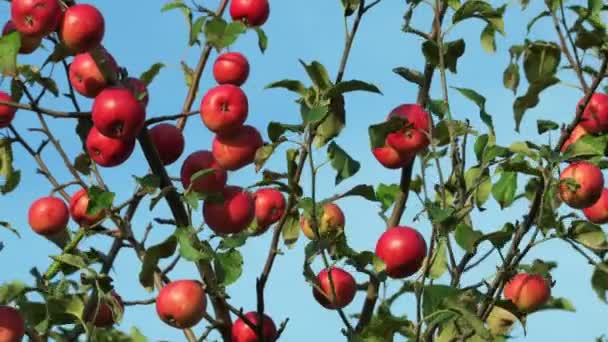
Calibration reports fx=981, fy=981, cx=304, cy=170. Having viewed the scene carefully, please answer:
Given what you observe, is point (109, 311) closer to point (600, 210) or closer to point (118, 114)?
point (118, 114)

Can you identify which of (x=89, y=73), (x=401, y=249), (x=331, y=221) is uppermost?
(x=89, y=73)

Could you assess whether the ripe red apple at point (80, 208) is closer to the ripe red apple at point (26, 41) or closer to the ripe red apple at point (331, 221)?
the ripe red apple at point (26, 41)

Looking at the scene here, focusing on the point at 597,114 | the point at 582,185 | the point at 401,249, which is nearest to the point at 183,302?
the point at 401,249

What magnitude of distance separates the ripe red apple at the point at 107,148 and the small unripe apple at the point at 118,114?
2.1 inches

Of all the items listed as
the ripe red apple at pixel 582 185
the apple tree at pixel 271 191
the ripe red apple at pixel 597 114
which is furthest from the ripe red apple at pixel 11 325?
the ripe red apple at pixel 597 114

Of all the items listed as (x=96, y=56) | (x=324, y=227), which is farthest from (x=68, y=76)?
(x=324, y=227)

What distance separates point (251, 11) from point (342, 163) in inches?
35.6

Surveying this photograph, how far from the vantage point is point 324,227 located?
12.7 feet

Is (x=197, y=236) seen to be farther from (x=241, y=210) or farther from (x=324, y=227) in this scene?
(x=324, y=227)

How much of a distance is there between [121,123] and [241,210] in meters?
0.54

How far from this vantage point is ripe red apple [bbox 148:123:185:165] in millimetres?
3342

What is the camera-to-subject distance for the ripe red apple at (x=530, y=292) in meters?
3.83

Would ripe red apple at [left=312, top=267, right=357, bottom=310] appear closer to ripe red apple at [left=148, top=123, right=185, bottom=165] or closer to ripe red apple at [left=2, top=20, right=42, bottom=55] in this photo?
ripe red apple at [left=148, top=123, right=185, bottom=165]

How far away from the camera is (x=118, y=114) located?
304cm
